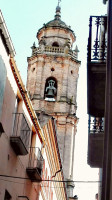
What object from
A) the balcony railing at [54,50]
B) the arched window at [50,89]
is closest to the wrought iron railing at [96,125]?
the arched window at [50,89]

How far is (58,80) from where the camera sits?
38219 mm

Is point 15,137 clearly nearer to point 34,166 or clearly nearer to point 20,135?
point 20,135

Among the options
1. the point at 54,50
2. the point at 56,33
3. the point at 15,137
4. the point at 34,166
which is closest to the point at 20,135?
the point at 15,137

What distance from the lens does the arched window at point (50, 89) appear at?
3544cm

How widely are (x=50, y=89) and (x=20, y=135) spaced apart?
2185 cm

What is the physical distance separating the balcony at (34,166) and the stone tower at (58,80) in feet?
59.2

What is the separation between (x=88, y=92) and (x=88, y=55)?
2.72 ft

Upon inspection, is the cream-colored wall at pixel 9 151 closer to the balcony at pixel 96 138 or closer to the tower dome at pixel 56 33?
the balcony at pixel 96 138

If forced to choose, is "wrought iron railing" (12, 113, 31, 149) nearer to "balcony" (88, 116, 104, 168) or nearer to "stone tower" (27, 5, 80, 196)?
"balcony" (88, 116, 104, 168)

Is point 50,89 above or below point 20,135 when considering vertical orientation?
above

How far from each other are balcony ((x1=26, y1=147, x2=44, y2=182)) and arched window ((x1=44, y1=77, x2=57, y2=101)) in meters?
17.9

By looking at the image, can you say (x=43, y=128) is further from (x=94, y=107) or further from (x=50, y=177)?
(x=94, y=107)

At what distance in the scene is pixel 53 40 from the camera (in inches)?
1606

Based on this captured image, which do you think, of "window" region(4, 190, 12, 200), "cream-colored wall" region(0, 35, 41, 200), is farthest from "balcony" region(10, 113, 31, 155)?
"window" region(4, 190, 12, 200)
